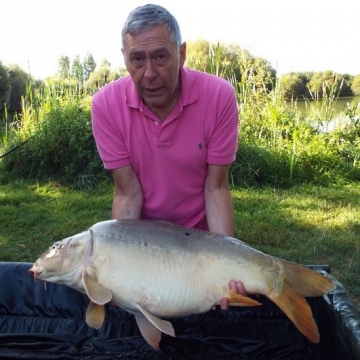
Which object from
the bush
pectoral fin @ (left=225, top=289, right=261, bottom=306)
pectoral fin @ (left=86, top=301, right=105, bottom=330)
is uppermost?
pectoral fin @ (left=225, top=289, right=261, bottom=306)

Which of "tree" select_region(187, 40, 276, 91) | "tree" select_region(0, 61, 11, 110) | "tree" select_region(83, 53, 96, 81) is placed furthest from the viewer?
"tree" select_region(0, 61, 11, 110)

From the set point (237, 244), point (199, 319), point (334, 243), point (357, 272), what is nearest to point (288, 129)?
point (334, 243)

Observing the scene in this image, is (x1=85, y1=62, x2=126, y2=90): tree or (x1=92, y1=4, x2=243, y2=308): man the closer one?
(x1=92, y1=4, x2=243, y2=308): man

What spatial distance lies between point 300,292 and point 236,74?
197 inches

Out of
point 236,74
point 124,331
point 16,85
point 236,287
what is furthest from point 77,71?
point 16,85

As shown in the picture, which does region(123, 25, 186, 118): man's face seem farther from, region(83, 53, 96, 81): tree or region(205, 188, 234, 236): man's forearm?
region(83, 53, 96, 81): tree

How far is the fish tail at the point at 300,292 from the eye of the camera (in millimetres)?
1425

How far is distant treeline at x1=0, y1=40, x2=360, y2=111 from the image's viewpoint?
18.2 ft

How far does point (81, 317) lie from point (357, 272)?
151 cm

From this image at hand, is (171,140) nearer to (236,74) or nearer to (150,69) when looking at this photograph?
(150,69)

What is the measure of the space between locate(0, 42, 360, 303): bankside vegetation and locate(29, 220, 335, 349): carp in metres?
1.39

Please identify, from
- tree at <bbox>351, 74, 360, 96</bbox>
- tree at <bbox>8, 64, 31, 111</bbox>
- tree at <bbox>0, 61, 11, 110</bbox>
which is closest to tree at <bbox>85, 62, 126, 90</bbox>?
tree at <bbox>351, 74, 360, 96</bbox>

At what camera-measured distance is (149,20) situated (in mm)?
1574

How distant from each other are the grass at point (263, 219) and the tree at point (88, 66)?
194 cm
